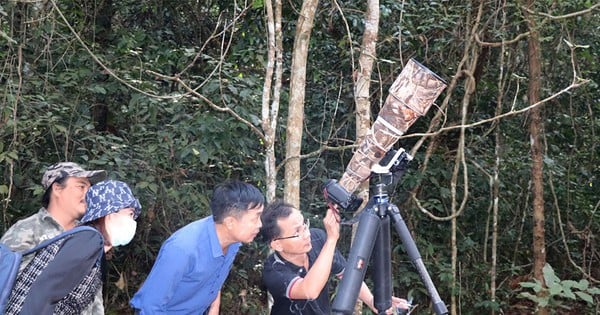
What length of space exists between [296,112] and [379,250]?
55.7 inches

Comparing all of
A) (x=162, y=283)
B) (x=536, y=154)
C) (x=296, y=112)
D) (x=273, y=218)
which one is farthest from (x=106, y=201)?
(x=536, y=154)

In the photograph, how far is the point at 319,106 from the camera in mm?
5766

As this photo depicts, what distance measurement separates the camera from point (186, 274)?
2.77 meters

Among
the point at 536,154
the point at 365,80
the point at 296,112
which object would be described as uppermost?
the point at 365,80

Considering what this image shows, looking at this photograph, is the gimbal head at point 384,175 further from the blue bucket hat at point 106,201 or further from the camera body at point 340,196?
the blue bucket hat at point 106,201

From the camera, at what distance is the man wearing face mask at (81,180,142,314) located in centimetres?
255

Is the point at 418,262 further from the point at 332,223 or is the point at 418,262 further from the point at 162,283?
the point at 162,283

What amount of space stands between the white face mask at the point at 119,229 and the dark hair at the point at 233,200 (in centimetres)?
40

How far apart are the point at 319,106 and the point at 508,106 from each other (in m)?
1.87

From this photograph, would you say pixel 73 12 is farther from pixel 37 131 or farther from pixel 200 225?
pixel 200 225

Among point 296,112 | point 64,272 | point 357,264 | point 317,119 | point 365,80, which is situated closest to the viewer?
point 64,272

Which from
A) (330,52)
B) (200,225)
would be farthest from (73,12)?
(200,225)

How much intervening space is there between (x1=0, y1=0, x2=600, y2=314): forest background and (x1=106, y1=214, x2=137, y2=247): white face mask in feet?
4.41

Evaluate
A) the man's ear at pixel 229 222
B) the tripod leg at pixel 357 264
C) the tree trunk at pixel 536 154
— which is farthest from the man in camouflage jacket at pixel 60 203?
the tree trunk at pixel 536 154
